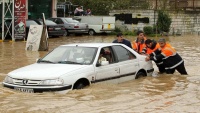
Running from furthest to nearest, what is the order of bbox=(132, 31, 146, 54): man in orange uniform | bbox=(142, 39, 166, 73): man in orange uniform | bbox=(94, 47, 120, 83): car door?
bbox=(132, 31, 146, 54): man in orange uniform → bbox=(142, 39, 166, 73): man in orange uniform → bbox=(94, 47, 120, 83): car door

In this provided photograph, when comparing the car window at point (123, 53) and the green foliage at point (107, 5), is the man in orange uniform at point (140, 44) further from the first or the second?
the green foliage at point (107, 5)

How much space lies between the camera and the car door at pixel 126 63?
430 inches

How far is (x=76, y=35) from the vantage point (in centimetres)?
3481

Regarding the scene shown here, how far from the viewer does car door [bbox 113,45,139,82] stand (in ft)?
35.8

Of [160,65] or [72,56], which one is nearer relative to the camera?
[72,56]

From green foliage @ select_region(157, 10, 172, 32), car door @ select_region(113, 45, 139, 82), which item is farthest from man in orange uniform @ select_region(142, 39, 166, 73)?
green foliage @ select_region(157, 10, 172, 32)

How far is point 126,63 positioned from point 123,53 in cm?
34

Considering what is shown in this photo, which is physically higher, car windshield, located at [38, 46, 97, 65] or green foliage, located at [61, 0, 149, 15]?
green foliage, located at [61, 0, 149, 15]

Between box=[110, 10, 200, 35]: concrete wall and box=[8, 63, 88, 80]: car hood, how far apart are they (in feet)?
94.8

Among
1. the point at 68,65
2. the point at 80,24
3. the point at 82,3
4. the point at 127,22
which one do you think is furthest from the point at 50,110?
the point at 82,3

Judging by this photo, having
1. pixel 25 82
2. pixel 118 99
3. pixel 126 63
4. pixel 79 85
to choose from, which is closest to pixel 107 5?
pixel 126 63

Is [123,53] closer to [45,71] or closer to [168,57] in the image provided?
[168,57]

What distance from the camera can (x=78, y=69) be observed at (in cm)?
950

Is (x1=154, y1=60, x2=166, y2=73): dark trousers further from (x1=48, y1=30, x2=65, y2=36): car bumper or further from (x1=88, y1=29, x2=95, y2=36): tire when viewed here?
(x1=88, y1=29, x2=95, y2=36): tire
